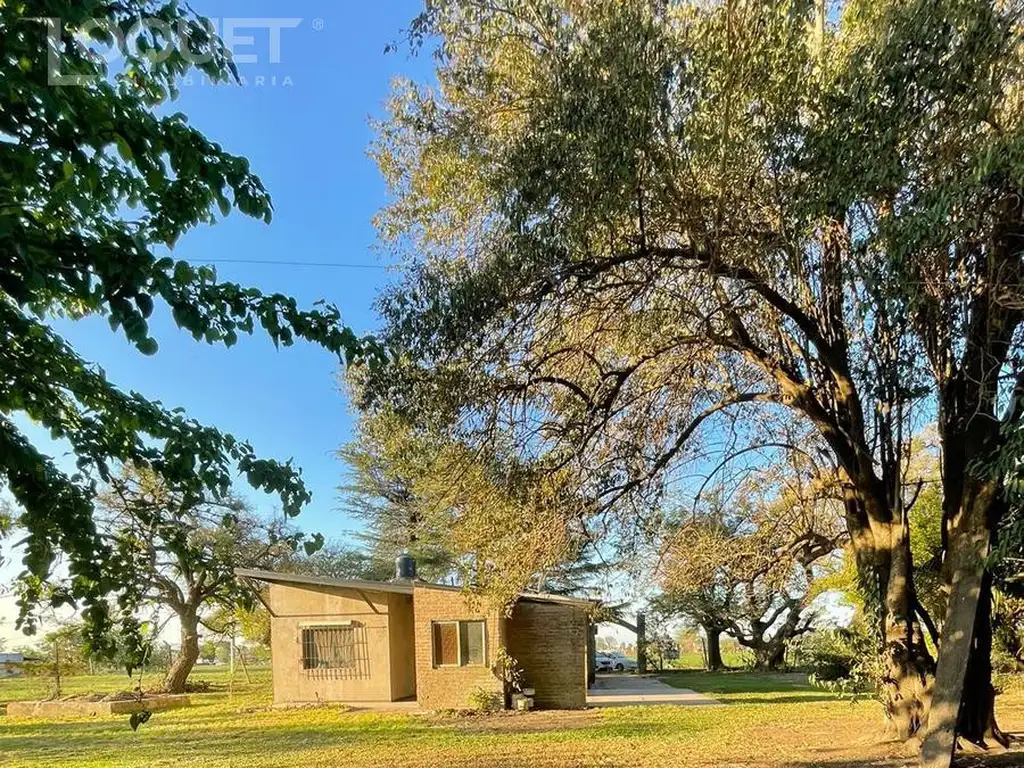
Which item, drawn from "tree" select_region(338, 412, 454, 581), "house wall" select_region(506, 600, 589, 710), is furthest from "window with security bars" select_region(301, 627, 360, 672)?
"tree" select_region(338, 412, 454, 581)

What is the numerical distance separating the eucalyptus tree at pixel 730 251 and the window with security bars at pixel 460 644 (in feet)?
25.8

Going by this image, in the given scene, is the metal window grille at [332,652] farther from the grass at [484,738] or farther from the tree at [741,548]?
the tree at [741,548]

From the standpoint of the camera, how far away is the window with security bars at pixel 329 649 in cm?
1712

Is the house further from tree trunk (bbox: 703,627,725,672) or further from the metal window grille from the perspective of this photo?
tree trunk (bbox: 703,627,725,672)

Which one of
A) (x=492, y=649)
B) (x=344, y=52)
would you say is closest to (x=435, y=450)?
(x=344, y=52)

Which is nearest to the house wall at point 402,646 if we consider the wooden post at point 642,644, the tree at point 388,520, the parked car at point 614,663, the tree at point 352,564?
the tree at point 388,520

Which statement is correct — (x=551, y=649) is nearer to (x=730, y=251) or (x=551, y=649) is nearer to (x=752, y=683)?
(x=752, y=683)

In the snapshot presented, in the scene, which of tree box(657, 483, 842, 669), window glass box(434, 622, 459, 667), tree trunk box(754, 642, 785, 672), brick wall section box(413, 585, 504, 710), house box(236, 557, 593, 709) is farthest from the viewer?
tree trunk box(754, 642, 785, 672)

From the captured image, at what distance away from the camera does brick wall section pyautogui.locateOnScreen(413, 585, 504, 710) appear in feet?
49.1

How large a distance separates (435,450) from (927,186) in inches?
190

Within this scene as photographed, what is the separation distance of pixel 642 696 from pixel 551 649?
3.71 metres

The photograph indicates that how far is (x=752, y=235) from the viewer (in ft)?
20.1

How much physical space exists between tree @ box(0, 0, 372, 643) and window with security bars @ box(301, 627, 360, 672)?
14.7 metres

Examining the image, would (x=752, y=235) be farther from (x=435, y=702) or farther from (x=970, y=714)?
(x=435, y=702)
